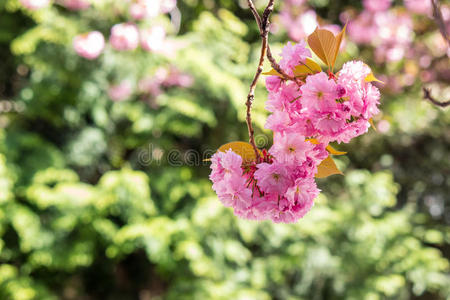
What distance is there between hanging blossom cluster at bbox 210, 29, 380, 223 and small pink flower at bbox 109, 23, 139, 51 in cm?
181

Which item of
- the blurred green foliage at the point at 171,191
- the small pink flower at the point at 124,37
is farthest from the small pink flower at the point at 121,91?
the small pink flower at the point at 124,37

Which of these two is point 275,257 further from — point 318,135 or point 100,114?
point 318,135

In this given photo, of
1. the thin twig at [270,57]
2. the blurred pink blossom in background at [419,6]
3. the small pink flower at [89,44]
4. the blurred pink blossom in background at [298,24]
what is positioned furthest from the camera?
the blurred pink blossom in background at [419,6]

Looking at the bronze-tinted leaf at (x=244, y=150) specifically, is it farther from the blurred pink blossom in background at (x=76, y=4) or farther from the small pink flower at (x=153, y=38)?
the blurred pink blossom in background at (x=76, y=4)

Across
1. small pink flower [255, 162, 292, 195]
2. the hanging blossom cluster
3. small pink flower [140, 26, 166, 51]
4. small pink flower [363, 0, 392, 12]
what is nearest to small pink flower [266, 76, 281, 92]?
the hanging blossom cluster

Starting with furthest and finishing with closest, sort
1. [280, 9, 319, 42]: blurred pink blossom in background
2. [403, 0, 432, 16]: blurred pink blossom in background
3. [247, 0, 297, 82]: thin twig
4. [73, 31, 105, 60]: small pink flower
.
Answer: [403, 0, 432, 16]: blurred pink blossom in background
[280, 9, 319, 42]: blurred pink blossom in background
[73, 31, 105, 60]: small pink flower
[247, 0, 297, 82]: thin twig

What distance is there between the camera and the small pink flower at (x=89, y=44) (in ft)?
A: 7.26

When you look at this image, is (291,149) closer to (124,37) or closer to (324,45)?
(324,45)

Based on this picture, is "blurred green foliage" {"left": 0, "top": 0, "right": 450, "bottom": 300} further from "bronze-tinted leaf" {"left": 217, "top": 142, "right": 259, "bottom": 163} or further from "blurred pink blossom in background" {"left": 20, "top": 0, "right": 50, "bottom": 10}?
"bronze-tinted leaf" {"left": 217, "top": 142, "right": 259, "bottom": 163}

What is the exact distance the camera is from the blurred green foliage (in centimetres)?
229

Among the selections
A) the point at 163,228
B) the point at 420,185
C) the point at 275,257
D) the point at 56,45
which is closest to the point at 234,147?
the point at 163,228

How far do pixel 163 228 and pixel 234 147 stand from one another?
5.93 feet

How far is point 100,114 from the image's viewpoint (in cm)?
250

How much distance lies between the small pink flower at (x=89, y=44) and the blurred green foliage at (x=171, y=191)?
0.11 metres
